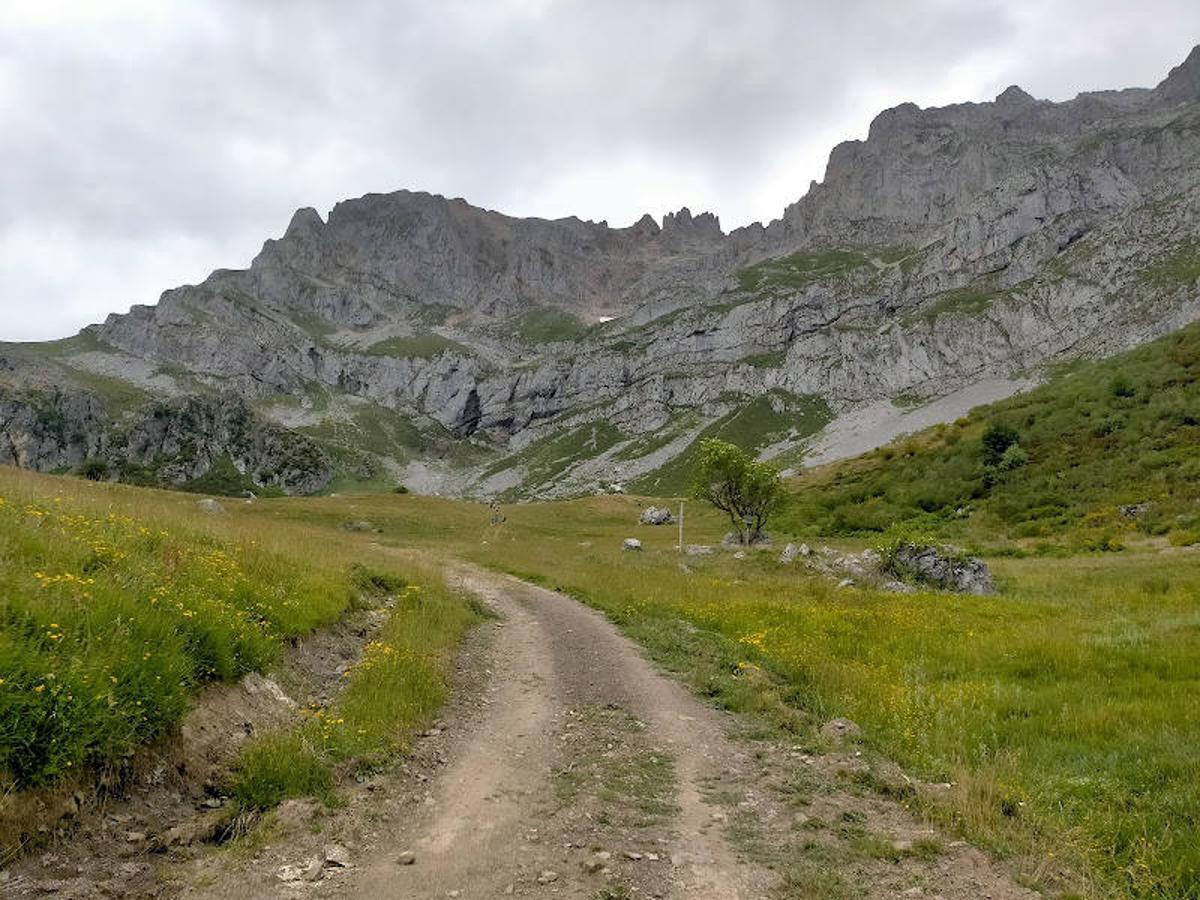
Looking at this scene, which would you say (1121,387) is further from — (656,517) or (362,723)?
(362,723)

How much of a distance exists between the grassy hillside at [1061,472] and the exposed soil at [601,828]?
1417 inches

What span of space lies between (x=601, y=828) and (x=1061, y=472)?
5218 centimetres

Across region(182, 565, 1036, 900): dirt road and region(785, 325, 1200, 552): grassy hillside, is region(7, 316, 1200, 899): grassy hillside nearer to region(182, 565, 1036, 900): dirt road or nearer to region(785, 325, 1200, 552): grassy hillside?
region(785, 325, 1200, 552): grassy hillside

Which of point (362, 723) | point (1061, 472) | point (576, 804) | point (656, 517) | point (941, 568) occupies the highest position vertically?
point (1061, 472)

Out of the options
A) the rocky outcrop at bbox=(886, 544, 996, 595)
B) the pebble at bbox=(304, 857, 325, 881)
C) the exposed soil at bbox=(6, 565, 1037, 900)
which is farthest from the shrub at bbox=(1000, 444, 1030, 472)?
the pebble at bbox=(304, 857, 325, 881)

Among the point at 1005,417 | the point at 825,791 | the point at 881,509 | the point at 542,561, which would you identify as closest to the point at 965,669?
the point at 825,791

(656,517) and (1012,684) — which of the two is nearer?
(1012,684)

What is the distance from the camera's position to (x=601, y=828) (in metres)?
7.36

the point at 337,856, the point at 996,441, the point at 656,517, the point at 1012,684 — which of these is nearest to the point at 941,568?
the point at 1012,684

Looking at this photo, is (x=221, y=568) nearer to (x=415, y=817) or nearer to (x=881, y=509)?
(x=415, y=817)

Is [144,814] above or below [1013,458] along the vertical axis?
below

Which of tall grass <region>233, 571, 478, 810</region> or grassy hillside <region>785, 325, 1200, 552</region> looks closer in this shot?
tall grass <region>233, 571, 478, 810</region>

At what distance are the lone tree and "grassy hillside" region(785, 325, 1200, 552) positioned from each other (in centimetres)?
468

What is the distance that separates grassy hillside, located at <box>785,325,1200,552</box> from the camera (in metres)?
40.4
